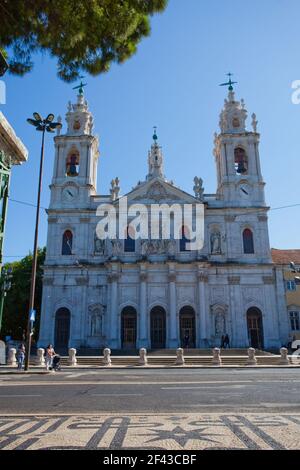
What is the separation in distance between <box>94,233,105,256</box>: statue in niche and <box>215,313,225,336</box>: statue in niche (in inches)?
493

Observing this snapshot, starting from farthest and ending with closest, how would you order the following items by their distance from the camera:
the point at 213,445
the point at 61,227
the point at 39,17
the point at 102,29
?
1. the point at 61,227
2. the point at 102,29
3. the point at 39,17
4. the point at 213,445

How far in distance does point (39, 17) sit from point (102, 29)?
922 mm

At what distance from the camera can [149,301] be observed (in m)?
37.2

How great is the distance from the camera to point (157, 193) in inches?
1587

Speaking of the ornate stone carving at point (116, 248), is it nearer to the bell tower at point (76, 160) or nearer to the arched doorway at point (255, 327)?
the bell tower at point (76, 160)

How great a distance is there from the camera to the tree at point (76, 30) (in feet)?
17.3

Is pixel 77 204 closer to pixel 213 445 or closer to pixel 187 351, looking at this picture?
pixel 187 351

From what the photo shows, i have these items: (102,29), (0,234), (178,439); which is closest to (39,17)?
(102,29)

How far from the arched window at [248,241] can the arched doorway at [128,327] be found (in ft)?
41.0

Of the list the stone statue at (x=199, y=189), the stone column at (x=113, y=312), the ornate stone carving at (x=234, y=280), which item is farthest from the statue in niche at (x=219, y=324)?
the stone statue at (x=199, y=189)

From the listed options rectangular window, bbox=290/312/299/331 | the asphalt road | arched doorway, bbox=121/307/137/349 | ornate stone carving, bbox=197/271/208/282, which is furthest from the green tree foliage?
the asphalt road

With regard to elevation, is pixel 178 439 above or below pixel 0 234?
below

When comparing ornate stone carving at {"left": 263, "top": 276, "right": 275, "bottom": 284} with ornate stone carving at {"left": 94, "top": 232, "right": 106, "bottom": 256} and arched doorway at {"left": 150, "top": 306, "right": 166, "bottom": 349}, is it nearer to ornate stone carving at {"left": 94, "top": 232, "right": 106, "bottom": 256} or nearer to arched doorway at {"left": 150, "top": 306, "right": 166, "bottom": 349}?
arched doorway at {"left": 150, "top": 306, "right": 166, "bottom": 349}

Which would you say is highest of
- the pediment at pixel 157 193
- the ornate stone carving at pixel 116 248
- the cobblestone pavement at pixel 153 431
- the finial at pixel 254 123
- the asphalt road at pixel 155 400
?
the finial at pixel 254 123
